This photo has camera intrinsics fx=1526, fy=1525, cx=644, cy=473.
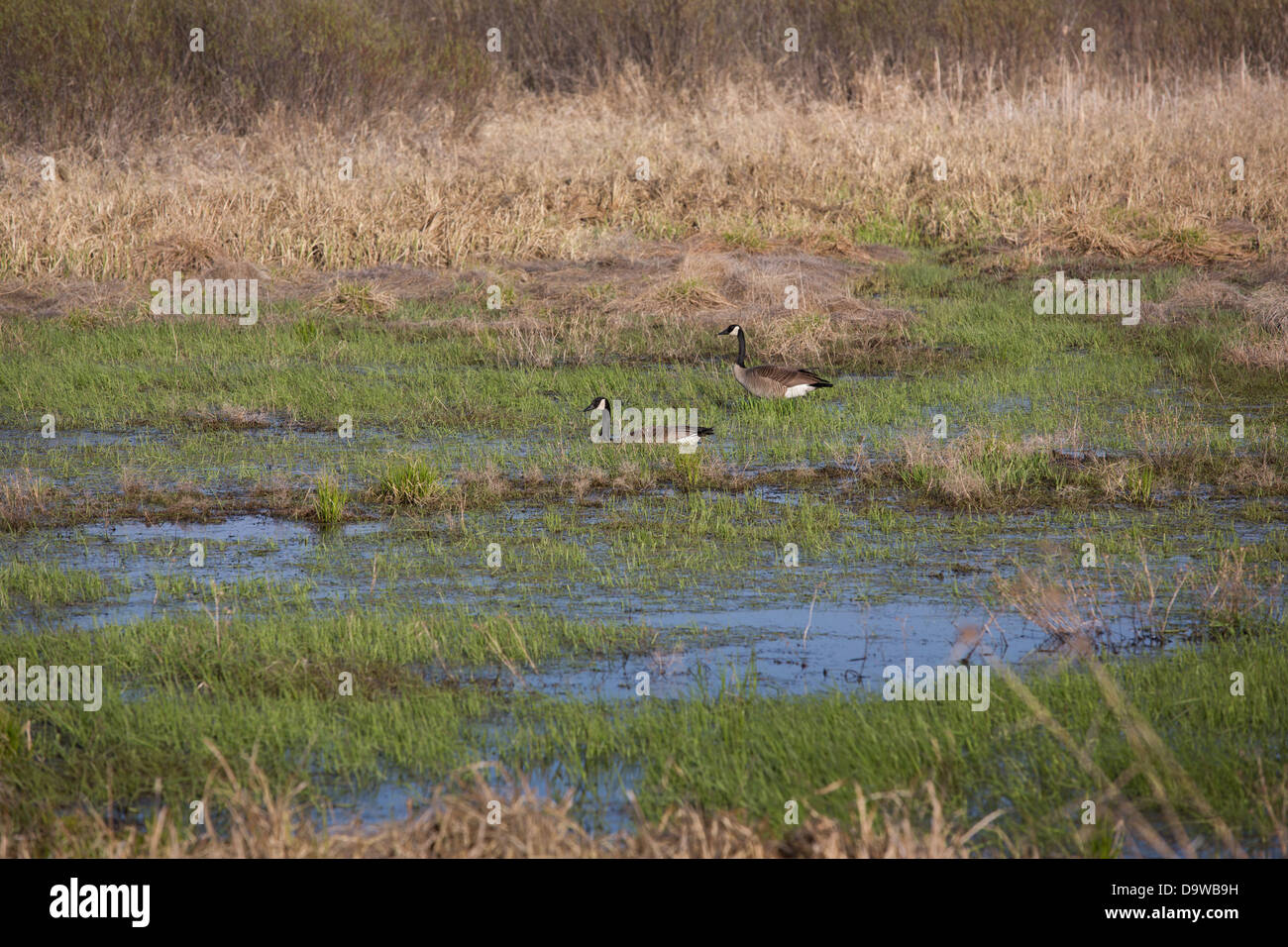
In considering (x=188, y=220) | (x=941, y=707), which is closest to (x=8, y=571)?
(x=941, y=707)

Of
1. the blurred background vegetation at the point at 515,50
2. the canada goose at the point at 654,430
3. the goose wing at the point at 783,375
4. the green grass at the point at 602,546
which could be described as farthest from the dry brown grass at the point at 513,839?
the blurred background vegetation at the point at 515,50

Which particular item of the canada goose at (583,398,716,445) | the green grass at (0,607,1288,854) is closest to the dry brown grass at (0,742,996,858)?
the green grass at (0,607,1288,854)

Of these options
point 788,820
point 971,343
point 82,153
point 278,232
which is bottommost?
point 788,820

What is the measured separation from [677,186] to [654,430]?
11633 mm

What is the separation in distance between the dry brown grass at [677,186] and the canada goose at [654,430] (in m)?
7.55

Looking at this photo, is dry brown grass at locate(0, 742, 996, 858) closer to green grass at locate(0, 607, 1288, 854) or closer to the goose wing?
green grass at locate(0, 607, 1288, 854)

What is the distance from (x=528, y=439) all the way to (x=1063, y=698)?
235 inches

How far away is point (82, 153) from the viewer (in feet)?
76.2

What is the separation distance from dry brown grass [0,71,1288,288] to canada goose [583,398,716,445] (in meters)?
7.55

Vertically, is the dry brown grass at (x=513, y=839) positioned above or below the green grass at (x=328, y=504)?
below

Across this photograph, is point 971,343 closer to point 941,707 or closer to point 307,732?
point 941,707

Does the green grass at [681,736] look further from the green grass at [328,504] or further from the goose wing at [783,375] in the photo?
the goose wing at [783,375]

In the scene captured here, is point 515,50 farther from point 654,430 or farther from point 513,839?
point 513,839

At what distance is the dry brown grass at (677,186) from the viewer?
18.6 m
